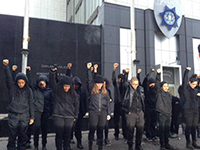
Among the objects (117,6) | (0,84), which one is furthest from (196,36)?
(0,84)

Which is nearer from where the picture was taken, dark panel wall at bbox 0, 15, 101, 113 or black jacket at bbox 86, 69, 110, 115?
black jacket at bbox 86, 69, 110, 115

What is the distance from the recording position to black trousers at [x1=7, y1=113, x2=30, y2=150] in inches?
170

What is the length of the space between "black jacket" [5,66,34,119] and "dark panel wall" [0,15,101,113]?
26.9ft

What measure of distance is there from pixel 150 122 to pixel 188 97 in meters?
1.49

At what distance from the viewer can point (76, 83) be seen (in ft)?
19.0

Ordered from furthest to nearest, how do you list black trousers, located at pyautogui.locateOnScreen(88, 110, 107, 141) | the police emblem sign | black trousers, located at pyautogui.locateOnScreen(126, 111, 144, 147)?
the police emblem sign, black trousers, located at pyautogui.locateOnScreen(126, 111, 144, 147), black trousers, located at pyautogui.locateOnScreen(88, 110, 107, 141)

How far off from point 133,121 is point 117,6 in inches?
425

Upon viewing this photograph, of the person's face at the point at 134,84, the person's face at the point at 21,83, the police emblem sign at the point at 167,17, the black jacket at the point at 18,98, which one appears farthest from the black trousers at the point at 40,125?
the police emblem sign at the point at 167,17

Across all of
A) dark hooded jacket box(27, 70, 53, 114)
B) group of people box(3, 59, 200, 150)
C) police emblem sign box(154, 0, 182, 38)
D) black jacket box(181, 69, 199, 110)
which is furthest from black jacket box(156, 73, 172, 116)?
police emblem sign box(154, 0, 182, 38)

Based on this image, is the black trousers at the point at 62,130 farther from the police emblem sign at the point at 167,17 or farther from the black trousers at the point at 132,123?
the police emblem sign at the point at 167,17

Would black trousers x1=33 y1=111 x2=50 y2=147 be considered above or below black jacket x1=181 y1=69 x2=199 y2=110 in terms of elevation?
below

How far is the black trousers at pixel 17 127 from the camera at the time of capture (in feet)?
14.1

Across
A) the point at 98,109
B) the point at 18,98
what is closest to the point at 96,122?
the point at 98,109

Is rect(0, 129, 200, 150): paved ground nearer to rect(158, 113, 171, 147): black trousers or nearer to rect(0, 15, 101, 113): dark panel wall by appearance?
rect(158, 113, 171, 147): black trousers
